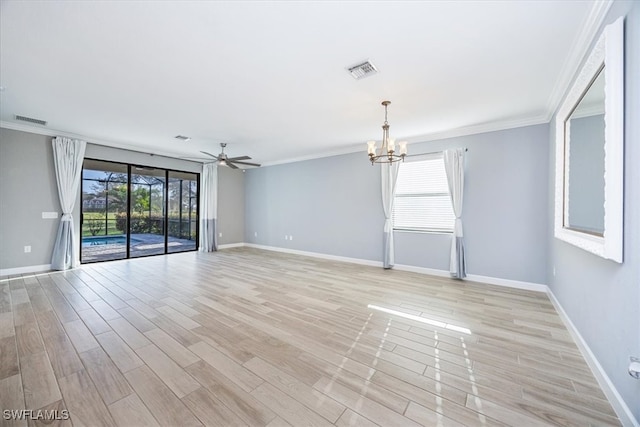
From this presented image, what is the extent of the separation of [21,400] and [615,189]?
3922mm

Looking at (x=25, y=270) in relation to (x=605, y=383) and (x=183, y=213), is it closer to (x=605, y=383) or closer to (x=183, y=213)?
(x=183, y=213)

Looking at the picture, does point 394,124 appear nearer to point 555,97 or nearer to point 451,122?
point 451,122

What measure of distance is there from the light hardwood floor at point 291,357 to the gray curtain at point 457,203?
64 cm

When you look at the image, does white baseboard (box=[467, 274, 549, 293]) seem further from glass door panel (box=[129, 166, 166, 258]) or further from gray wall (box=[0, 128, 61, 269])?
gray wall (box=[0, 128, 61, 269])

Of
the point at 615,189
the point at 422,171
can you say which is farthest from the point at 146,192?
the point at 615,189

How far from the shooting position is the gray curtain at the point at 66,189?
4789 mm

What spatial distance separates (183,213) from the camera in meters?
7.32

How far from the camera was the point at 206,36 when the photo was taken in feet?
6.97

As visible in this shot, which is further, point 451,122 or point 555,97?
point 451,122

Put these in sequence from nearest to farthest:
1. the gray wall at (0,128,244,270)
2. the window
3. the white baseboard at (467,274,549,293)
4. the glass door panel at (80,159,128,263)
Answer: the white baseboard at (467,274,549,293)
the gray wall at (0,128,244,270)
the window
the glass door panel at (80,159,128,263)

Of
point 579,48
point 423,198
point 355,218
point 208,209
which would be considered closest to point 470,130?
point 423,198

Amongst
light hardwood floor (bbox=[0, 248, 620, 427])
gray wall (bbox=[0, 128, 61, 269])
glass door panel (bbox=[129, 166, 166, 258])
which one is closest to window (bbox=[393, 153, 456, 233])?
light hardwood floor (bbox=[0, 248, 620, 427])

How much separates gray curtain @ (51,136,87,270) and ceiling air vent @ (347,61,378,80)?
5.76 meters

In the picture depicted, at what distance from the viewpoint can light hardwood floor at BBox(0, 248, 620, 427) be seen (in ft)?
4.95
